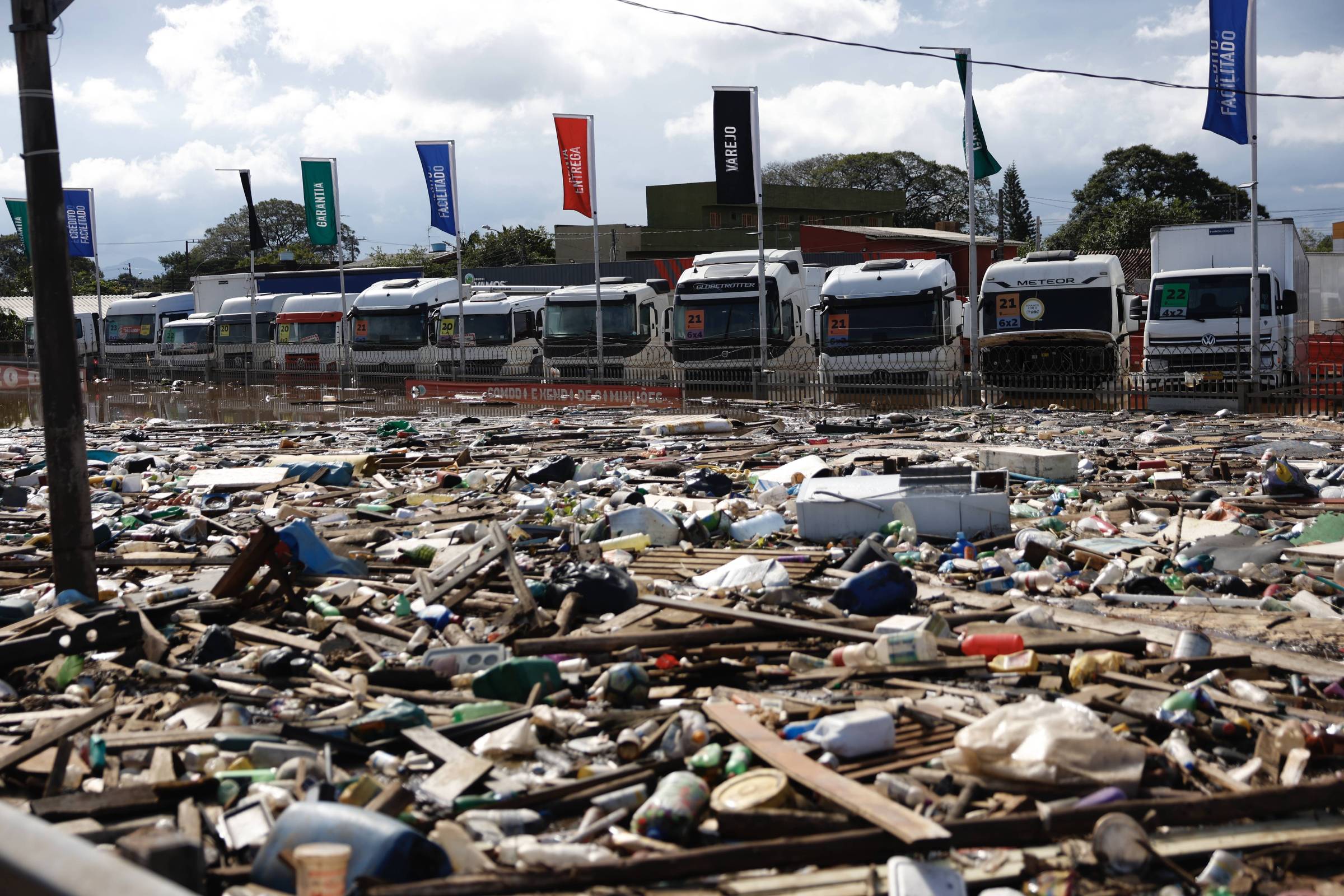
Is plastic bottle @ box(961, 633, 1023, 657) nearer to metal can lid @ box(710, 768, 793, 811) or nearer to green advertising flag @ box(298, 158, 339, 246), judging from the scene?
metal can lid @ box(710, 768, 793, 811)

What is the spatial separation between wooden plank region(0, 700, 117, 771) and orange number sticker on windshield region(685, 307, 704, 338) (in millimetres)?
23404

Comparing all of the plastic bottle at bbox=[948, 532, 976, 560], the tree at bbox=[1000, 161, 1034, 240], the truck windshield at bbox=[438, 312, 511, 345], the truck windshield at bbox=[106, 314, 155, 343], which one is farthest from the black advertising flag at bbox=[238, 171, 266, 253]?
the tree at bbox=[1000, 161, 1034, 240]

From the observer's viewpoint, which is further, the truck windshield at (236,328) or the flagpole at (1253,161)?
the truck windshield at (236,328)

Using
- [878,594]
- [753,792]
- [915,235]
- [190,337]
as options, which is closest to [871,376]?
[878,594]

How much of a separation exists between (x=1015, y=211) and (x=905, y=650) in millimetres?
95623

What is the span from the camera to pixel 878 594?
235 inches

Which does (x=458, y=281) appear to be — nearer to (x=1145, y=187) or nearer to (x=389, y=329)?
(x=389, y=329)

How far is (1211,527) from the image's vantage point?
7961 mm

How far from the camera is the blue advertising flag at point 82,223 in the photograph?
1606 inches

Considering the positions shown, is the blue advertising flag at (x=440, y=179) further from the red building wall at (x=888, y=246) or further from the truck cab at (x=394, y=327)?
the red building wall at (x=888, y=246)

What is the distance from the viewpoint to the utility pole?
227 inches

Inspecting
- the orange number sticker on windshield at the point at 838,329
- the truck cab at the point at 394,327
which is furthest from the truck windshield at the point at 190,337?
the orange number sticker on windshield at the point at 838,329

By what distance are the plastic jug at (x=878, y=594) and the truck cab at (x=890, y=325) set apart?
18680 mm

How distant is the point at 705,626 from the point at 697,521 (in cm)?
283
